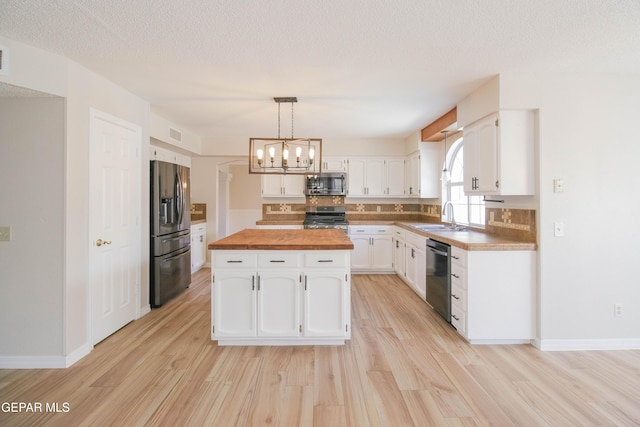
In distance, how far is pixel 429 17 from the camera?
1.95 metres

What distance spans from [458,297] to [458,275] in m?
0.21

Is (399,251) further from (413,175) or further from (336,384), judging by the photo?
(336,384)

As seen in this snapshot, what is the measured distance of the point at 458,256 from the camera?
298cm

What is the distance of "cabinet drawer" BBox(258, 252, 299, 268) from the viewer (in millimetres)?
2713

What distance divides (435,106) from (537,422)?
3176 millimetres

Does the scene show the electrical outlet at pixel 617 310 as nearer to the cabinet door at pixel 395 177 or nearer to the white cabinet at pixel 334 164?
the cabinet door at pixel 395 177

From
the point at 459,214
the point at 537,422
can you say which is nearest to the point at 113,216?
the point at 537,422

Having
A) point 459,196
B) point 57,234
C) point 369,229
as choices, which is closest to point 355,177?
point 369,229

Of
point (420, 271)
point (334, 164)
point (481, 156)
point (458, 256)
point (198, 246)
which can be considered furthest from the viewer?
point (334, 164)

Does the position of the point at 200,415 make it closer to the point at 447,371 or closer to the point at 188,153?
the point at 447,371

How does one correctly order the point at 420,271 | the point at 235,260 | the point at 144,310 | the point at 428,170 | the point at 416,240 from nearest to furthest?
the point at 235,260, the point at 144,310, the point at 420,271, the point at 416,240, the point at 428,170

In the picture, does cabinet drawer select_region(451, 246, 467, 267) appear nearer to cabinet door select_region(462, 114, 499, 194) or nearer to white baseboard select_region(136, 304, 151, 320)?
cabinet door select_region(462, 114, 499, 194)

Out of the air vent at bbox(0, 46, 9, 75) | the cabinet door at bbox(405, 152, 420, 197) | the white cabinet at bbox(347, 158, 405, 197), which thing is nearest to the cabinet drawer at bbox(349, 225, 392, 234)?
the white cabinet at bbox(347, 158, 405, 197)

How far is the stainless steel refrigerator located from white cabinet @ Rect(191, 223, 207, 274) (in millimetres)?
896
